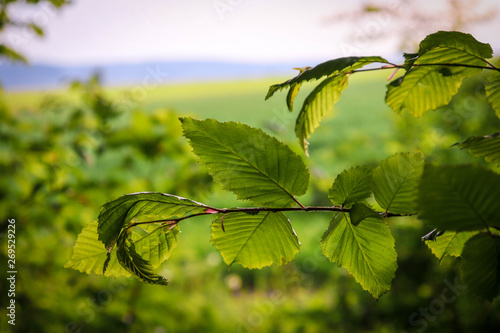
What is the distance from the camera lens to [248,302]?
411 centimetres

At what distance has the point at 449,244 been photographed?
40 cm

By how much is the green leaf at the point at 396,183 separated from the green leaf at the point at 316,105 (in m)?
0.12

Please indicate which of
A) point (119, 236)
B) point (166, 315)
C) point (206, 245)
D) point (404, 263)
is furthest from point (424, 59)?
point (206, 245)

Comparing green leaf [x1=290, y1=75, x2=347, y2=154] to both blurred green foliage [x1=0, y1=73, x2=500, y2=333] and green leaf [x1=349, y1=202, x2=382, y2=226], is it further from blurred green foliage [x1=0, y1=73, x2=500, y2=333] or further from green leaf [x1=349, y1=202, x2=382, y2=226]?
blurred green foliage [x1=0, y1=73, x2=500, y2=333]

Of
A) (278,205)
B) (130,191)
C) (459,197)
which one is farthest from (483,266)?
(130,191)

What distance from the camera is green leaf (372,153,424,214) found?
1.14 ft

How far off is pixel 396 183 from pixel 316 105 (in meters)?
0.16

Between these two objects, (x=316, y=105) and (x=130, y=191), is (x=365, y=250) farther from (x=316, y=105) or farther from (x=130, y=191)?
(x=130, y=191)

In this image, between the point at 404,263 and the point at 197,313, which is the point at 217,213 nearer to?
the point at 197,313

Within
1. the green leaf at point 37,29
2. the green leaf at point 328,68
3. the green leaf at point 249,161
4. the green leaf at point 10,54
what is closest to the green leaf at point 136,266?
the green leaf at point 249,161

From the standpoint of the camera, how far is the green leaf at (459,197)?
10.4 inches

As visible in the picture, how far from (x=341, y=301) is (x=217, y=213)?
267 centimetres

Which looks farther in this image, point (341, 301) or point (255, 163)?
point (341, 301)

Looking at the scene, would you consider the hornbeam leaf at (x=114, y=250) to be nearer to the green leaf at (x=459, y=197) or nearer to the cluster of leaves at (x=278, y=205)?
the cluster of leaves at (x=278, y=205)
